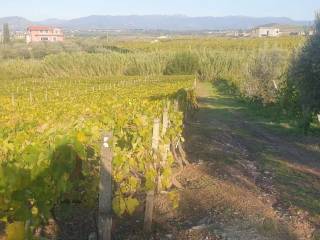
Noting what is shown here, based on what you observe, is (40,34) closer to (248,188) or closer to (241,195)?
(248,188)

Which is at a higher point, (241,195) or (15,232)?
(15,232)

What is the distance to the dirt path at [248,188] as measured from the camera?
6.75 meters

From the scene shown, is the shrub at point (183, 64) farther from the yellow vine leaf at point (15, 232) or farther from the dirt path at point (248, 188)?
the yellow vine leaf at point (15, 232)

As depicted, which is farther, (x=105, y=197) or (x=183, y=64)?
(x=183, y=64)

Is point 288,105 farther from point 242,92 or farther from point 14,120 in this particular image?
point 14,120

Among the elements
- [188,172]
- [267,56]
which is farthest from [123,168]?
[267,56]

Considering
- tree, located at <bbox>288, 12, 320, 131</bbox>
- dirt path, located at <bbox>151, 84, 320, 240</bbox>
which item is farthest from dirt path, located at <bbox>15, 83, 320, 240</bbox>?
tree, located at <bbox>288, 12, 320, 131</bbox>

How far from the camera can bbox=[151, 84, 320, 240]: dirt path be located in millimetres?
6746

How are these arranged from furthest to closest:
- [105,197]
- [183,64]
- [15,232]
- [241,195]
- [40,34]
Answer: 1. [40,34]
2. [183,64]
3. [241,195]
4. [105,197]
5. [15,232]

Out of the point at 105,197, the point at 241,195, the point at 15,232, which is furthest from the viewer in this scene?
the point at 241,195

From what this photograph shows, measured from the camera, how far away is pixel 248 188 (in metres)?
8.52

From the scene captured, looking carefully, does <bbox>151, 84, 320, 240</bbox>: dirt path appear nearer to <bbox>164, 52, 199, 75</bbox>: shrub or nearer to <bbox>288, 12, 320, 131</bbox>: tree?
<bbox>288, 12, 320, 131</bbox>: tree

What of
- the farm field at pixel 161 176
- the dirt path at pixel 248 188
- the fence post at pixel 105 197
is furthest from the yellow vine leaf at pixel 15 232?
the dirt path at pixel 248 188

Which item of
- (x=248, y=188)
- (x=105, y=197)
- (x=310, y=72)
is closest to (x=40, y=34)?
(x=310, y=72)
